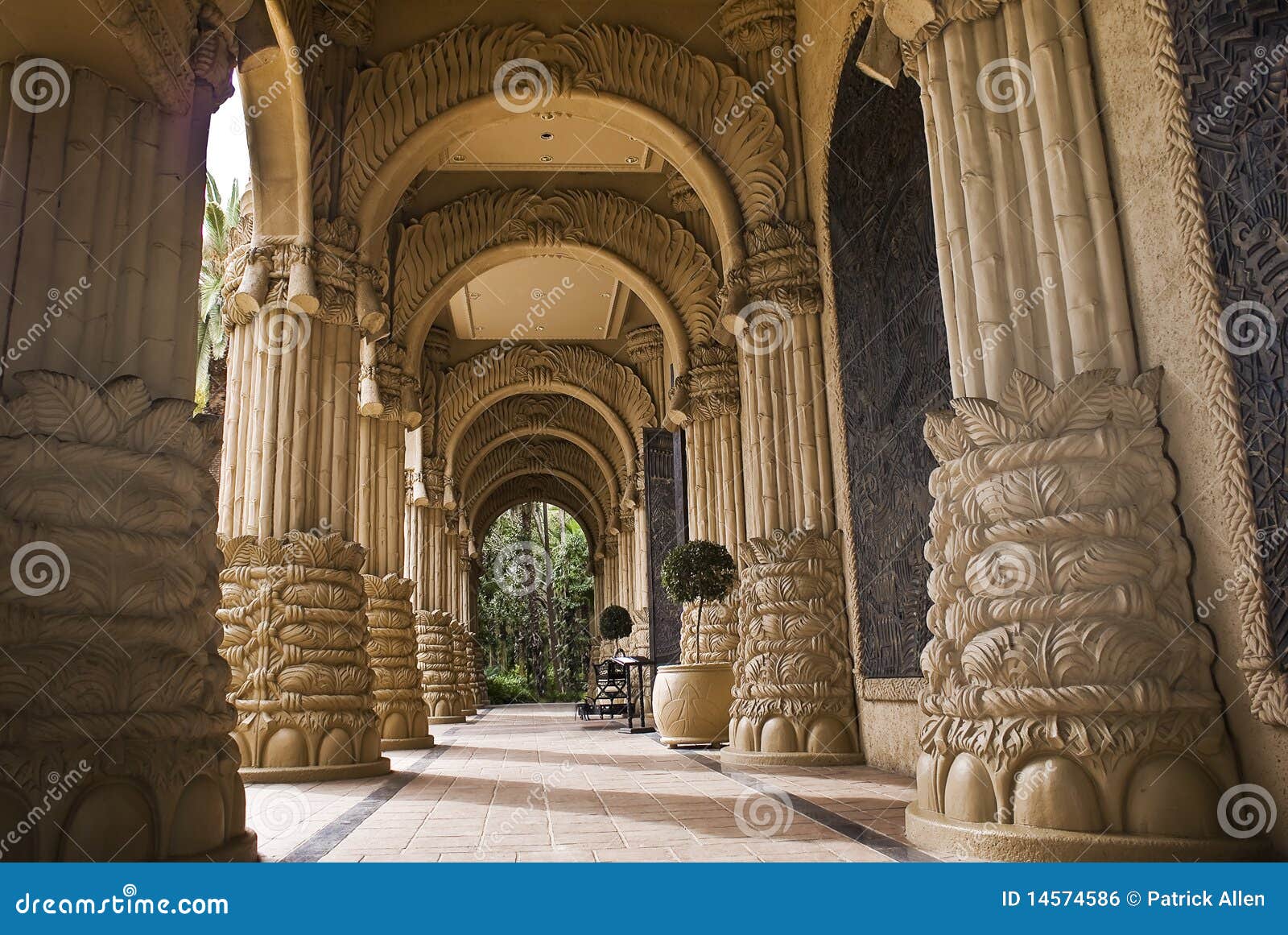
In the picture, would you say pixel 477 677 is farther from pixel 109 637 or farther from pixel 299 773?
pixel 109 637

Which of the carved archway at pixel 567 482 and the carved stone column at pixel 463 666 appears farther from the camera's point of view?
the carved archway at pixel 567 482

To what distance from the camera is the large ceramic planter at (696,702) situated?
9.06 m

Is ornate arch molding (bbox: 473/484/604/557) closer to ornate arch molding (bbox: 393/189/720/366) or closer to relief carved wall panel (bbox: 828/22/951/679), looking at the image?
ornate arch molding (bbox: 393/189/720/366)

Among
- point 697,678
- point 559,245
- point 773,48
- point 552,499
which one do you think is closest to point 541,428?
point 552,499

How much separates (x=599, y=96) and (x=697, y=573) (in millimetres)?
4489

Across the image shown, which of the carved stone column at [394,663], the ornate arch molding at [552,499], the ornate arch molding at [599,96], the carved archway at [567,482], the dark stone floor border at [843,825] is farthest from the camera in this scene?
Result: the carved archway at [567,482]

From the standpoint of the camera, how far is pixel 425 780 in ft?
22.2

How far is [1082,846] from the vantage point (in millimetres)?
3084

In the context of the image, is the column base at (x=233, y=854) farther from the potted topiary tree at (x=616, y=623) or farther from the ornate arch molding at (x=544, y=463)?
the ornate arch molding at (x=544, y=463)

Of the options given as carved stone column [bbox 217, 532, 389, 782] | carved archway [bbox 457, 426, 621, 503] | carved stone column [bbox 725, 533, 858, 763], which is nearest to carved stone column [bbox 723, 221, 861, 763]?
carved stone column [bbox 725, 533, 858, 763]

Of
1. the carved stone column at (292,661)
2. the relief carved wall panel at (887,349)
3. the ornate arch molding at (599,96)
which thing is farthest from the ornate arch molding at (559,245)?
the carved stone column at (292,661)

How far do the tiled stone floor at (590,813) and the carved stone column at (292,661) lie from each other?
287mm

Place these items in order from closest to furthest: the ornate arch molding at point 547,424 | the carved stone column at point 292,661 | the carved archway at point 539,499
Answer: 1. the carved stone column at point 292,661
2. the ornate arch molding at point 547,424
3. the carved archway at point 539,499

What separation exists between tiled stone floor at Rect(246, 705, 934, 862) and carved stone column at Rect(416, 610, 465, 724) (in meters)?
6.55
